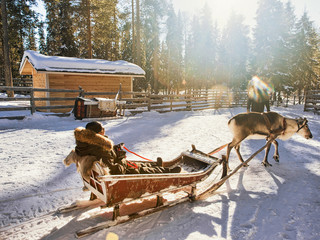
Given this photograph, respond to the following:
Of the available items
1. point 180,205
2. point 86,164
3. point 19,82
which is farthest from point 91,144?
point 19,82

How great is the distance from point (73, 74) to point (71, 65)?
55cm

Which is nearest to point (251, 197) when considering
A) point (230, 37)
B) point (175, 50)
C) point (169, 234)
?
point (169, 234)

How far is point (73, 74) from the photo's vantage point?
13.6m

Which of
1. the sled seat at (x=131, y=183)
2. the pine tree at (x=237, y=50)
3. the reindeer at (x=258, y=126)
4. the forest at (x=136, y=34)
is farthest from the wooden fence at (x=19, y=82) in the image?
the pine tree at (x=237, y=50)

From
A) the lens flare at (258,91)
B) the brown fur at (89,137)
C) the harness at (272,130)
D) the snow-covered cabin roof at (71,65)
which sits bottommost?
the harness at (272,130)

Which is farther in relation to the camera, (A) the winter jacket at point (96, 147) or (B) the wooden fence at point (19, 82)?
(B) the wooden fence at point (19, 82)

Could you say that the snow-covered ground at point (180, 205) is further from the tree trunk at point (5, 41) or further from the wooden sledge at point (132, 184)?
the tree trunk at point (5, 41)

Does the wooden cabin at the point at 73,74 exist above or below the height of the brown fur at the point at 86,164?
above

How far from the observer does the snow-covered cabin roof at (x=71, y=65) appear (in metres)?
12.5

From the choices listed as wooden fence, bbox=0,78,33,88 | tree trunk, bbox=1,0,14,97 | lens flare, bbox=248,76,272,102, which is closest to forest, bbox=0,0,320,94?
tree trunk, bbox=1,0,14,97

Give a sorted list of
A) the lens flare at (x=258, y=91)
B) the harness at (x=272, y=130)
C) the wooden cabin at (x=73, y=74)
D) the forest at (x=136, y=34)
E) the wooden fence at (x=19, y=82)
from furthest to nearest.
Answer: the wooden fence at (x=19, y=82)
the forest at (x=136, y=34)
the wooden cabin at (x=73, y=74)
the lens flare at (x=258, y=91)
the harness at (x=272, y=130)

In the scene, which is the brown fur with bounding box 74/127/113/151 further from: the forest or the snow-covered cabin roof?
the forest

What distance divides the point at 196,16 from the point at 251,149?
39.0 metres

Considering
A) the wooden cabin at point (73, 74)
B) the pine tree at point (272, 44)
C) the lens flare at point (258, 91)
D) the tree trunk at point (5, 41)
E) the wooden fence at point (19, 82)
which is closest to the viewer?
the lens flare at point (258, 91)
